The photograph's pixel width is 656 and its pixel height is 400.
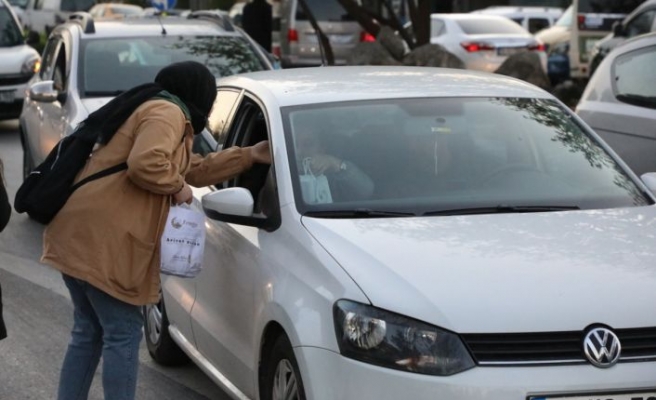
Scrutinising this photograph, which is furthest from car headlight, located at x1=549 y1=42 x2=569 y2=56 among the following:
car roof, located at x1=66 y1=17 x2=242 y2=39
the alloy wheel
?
the alloy wheel

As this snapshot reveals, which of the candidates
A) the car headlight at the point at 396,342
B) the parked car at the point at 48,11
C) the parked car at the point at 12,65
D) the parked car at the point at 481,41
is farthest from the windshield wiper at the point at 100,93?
the parked car at the point at 48,11

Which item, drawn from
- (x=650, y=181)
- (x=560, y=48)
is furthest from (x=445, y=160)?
(x=560, y=48)

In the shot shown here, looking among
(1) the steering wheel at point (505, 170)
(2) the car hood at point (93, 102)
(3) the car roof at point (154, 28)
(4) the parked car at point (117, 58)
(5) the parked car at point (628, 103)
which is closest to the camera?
(1) the steering wheel at point (505, 170)

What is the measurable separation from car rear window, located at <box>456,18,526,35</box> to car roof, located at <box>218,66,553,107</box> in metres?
18.5


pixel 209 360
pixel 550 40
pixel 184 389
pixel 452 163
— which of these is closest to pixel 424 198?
pixel 452 163

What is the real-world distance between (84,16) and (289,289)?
7.57 m

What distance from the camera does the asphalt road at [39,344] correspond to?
673 cm

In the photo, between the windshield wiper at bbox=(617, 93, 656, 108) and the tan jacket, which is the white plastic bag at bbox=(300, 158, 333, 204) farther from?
the windshield wiper at bbox=(617, 93, 656, 108)

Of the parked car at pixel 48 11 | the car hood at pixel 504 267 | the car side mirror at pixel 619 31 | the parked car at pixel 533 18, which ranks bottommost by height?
the parked car at pixel 48 11

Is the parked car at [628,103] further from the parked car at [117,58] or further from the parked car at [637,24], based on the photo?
the parked car at [637,24]

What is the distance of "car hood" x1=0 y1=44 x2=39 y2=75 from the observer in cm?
1809

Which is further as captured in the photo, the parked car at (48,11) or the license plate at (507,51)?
the parked car at (48,11)

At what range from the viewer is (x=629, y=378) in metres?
4.31

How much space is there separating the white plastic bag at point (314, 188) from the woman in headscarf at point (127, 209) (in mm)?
468
